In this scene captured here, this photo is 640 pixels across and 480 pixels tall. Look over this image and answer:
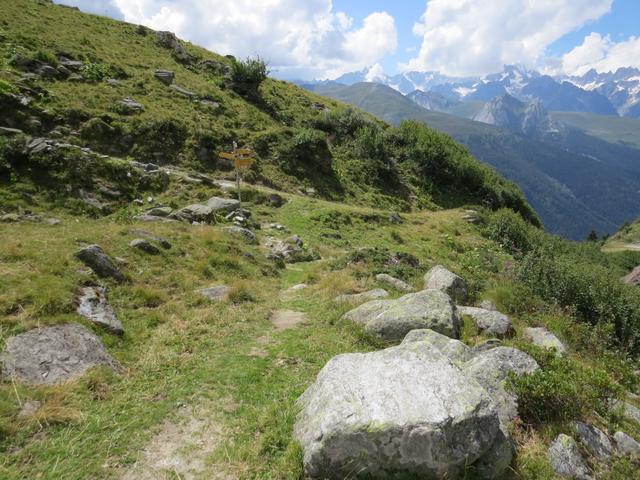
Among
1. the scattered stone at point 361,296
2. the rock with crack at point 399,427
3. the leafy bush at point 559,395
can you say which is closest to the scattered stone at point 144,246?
the scattered stone at point 361,296

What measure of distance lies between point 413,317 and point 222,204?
53.2 ft

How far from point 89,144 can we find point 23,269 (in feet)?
63.1

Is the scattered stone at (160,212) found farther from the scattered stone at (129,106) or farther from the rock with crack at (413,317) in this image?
the scattered stone at (129,106)

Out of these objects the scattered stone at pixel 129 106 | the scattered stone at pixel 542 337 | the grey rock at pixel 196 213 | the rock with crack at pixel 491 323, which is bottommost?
the grey rock at pixel 196 213

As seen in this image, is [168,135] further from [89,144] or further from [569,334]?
[569,334]

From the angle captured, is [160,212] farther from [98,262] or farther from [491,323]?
[491,323]

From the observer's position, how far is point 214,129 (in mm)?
33500

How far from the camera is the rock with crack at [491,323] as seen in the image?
1061 cm

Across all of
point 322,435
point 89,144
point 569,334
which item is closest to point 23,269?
point 322,435

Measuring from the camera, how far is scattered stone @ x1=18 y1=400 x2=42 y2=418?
6.19m

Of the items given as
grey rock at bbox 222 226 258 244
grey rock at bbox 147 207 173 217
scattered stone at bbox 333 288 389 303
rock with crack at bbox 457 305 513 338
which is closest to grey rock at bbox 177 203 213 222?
grey rock at bbox 147 207 173 217

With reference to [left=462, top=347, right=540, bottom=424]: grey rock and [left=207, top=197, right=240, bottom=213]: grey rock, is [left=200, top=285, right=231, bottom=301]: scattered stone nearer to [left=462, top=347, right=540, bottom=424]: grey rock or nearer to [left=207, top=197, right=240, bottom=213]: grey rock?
[left=462, top=347, right=540, bottom=424]: grey rock

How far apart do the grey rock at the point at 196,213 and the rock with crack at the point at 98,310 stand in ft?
34.9

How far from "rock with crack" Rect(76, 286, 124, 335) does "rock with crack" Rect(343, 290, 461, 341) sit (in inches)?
249
